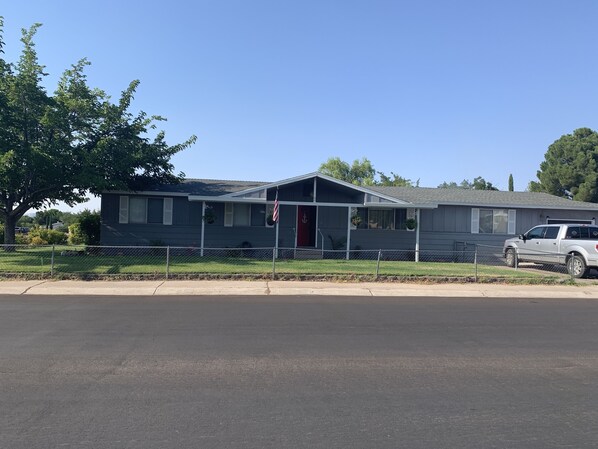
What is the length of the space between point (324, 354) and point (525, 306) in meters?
6.49

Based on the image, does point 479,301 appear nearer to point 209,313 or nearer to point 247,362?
point 209,313

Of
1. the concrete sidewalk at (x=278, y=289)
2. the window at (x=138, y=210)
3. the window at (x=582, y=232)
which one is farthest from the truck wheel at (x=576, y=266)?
the window at (x=138, y=210)

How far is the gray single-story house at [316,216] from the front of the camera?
789 inches

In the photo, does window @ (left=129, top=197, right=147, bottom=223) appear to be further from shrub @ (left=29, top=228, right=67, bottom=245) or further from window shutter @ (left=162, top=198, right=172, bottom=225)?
shrub @ (left=29, top=228, right=67, bottom=245)

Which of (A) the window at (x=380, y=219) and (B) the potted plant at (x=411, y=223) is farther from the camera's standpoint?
(A) the window at (x=380, y=219)

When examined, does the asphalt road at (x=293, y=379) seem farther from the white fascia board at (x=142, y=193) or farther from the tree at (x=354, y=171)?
the tree at (x=354, y=171)

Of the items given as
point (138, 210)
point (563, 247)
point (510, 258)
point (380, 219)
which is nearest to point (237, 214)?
point (138, 210)

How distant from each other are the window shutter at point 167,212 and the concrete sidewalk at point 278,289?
24.2 feet

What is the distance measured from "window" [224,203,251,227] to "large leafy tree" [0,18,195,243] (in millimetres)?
3239

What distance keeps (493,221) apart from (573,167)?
28.4m

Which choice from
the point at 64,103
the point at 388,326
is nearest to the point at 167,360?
the point at 388,326

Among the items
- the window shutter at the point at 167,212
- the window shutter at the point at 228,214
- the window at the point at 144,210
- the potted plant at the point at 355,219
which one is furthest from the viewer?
the window shutter at the point at 228,214

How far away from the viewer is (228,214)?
20.8m

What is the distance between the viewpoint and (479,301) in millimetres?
11609
